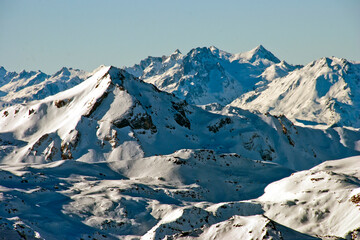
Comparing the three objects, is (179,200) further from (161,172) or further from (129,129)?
(129,129)

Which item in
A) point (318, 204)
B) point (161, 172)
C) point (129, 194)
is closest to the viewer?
point (318, 204)

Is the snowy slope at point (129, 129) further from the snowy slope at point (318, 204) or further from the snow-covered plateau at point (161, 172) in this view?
the snowy slope at point (318, 204)

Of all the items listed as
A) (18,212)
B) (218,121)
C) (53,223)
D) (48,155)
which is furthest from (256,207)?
(218,121)

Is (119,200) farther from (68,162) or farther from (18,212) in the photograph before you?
(68,162)

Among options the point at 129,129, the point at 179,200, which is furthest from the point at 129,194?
the point at 129,129

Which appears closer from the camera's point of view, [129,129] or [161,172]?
[161,172]

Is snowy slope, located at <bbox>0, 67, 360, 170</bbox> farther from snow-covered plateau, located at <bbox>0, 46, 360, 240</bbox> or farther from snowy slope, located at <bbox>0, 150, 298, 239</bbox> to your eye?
snowy slope, located at <bbox>0, 150, 298, 239</bbox>

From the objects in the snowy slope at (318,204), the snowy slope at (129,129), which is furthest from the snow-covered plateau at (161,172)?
the snowy slope at (129,129)
